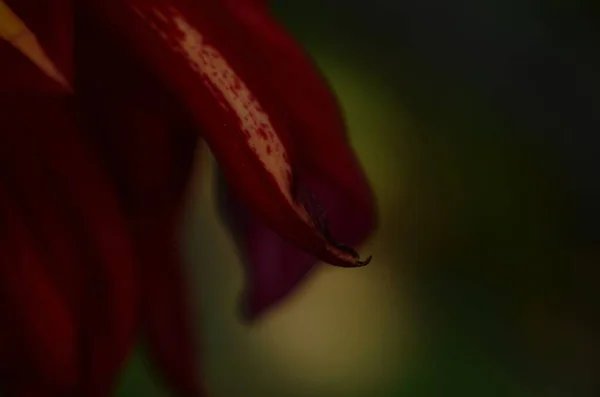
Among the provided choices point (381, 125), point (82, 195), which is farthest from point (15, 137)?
point (381, 125)

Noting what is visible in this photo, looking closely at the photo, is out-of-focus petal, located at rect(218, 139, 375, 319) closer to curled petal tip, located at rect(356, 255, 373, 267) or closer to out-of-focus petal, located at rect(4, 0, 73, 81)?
curled petal tip, located at rect(356, 255, 373, 267)

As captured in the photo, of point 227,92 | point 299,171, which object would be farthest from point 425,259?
point 227,92

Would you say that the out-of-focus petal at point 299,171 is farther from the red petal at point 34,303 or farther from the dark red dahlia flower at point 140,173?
the red petal at point 34,303

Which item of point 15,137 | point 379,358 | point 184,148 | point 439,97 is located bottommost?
point 379,358

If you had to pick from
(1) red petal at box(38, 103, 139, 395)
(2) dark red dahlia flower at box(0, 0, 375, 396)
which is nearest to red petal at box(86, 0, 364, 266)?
(2) dark red dahlia flower at box(0, 0, 375, 396)

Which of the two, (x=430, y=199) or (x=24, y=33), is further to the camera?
(x=430, y=199)

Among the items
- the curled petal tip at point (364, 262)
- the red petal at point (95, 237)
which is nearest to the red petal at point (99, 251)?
the red petal at point (95, 237)

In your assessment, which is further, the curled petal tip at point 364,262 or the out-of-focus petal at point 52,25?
the curled petal tip at point 364,262

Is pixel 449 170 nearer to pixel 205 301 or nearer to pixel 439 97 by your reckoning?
pixel 439 97
